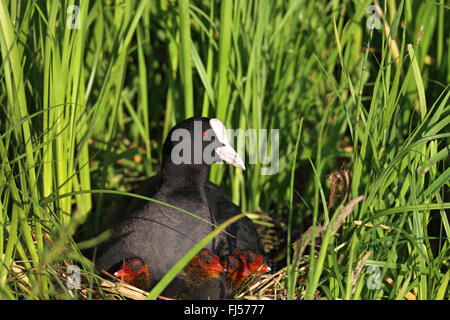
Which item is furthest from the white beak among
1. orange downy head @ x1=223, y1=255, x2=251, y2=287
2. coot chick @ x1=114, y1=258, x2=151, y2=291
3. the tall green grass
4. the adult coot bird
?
coot chick @ x1=114, y1=258, x2=151, y2=291

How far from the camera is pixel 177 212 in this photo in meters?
2.03

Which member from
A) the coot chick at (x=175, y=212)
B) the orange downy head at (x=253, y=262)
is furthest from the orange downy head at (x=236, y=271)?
the coot chick at (x=175, y=212)

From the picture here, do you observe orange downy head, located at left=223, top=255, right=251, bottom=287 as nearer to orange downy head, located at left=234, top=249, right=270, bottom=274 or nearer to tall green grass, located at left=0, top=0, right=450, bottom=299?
orange downy head, located at left=234, top=249, right=270, bottom=274

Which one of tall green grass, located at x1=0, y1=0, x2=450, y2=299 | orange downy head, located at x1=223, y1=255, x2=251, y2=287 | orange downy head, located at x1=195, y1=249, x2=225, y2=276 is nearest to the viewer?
tall green grass, located at x1=0, y1=0, x2=450, y2=299

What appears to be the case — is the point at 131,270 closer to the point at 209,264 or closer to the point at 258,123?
the point at 209,264

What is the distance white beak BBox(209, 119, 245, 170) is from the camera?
2074 mm

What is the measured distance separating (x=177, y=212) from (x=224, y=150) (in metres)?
0.31

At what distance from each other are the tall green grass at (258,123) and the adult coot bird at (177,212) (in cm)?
25

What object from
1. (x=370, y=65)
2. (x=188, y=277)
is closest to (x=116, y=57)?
(x=188, y=277)

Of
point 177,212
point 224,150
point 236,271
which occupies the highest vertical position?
point 224,150

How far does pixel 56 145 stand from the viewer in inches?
77.6

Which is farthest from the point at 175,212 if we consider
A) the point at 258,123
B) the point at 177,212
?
the point at 258,123
